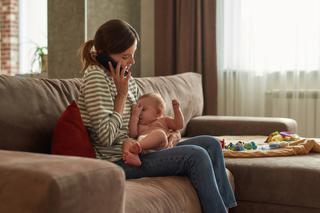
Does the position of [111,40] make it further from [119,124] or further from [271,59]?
[271,59]

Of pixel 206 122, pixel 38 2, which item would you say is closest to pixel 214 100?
pixel 206 122

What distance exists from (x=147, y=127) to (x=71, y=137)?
0.38 metres

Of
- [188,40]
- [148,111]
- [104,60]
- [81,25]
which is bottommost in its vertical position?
[148,111]

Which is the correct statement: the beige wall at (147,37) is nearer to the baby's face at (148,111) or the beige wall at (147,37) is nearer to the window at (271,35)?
the window at (271,35)

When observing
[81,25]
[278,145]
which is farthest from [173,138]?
[81,25]

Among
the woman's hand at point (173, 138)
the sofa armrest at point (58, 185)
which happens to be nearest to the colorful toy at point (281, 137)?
the woman's hand at point (173, 138)

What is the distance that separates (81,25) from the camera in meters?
4.39

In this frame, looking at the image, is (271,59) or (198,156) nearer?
(198,156)

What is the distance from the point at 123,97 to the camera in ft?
6.38

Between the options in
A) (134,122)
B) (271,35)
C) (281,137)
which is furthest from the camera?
(271,35)

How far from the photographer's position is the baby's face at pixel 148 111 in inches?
84.4

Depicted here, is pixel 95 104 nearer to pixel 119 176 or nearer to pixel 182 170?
pixel 182 170

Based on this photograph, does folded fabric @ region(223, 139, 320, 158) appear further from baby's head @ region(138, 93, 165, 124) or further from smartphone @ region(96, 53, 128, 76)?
smartphone @ region(96, 53, 128, 76)

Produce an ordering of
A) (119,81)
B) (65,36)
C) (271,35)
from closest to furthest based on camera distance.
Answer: (119,81) < (271,35) < (65,36)
